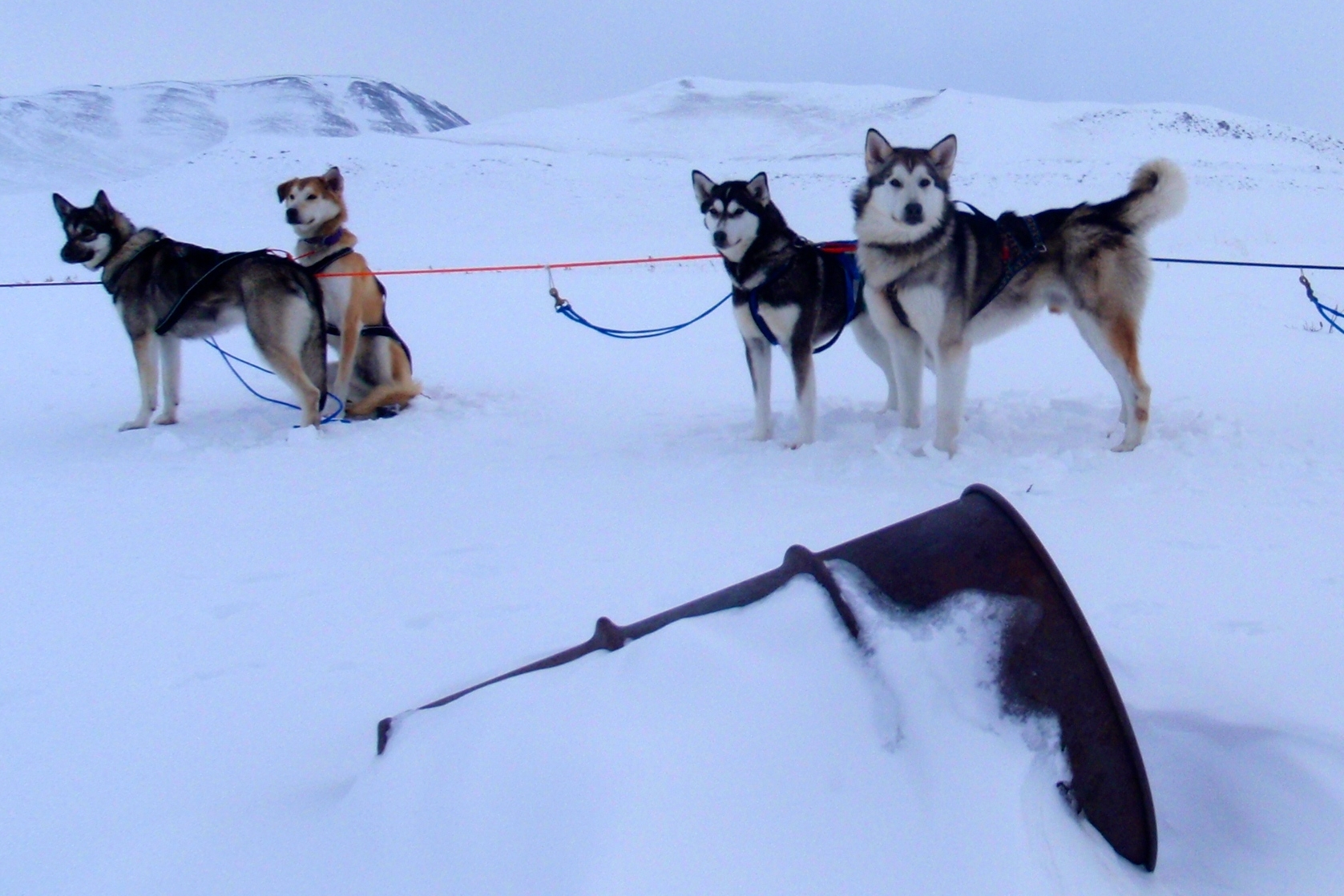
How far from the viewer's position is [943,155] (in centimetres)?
425

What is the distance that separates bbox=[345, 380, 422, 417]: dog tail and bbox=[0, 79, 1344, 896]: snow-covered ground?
295mm

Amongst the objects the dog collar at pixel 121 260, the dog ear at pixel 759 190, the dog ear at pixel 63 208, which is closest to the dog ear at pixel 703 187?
the dog ear at pixel 759 190

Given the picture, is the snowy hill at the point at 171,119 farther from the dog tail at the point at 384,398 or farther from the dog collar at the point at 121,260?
the dog tail at the point at 384,398

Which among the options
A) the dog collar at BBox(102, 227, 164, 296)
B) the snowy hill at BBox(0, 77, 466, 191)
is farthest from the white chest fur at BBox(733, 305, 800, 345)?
the snowy hill at BBox(0, 77, 466, 191)

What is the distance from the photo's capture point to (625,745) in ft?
4.50

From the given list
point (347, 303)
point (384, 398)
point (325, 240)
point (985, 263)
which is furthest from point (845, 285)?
point (325, 240)

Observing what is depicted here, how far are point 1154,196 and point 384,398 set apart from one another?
4858 millimetres

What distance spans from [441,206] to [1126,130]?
109 feet

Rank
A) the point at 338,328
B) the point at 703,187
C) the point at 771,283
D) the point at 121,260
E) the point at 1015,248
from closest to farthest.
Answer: the point at 1015,248 → the point at 771,283 → the point at 703,187 → the point at 121,260 → the point at 338,328

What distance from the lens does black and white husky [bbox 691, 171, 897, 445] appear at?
4469mm

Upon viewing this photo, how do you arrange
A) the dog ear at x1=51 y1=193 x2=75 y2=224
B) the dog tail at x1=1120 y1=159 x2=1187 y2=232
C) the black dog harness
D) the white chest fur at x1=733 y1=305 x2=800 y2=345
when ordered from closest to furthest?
the dog tail at x1=1120 y1=159 x2=1187 y2=232 → the white chest fur at x1=733 y1=305 x2=800 y2=345 → the black dog harness → the dog ear at x1=51 y1=193 x2=75 y2=224

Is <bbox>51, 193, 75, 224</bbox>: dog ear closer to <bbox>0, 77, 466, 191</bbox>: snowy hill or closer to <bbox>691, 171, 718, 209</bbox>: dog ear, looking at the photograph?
<bbox>691, 171, 718, 209</bbox>: dog ear

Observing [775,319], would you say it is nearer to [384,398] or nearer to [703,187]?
[703,187]

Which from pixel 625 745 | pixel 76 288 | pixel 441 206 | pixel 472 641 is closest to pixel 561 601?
pixel 472 641
